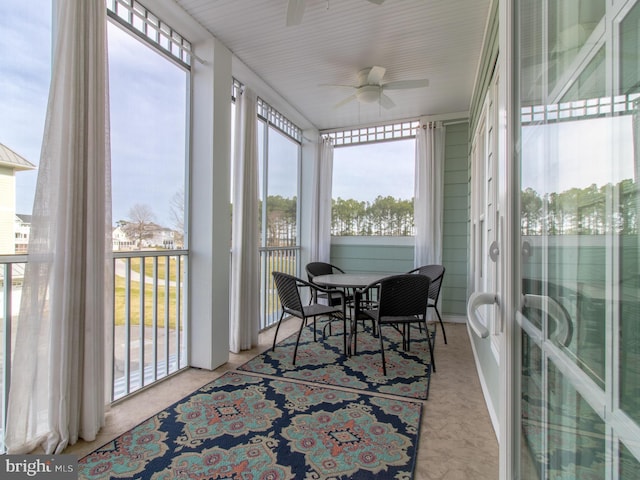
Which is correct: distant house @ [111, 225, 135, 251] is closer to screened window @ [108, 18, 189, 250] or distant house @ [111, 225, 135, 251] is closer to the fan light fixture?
screened window @ [108, 18, 189, 250]

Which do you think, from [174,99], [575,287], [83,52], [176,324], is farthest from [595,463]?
[174,99]

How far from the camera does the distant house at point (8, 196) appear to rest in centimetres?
168

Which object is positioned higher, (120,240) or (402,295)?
(120,240)

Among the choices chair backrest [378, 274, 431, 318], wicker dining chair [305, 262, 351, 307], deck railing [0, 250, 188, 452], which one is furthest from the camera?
wicker dining chair [305, 262, 351, 307]

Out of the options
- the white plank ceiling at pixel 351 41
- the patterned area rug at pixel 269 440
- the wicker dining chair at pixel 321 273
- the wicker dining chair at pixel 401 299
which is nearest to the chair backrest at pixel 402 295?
the wicker dining chair at pixel 401 299

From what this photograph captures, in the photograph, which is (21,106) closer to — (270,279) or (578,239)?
(578,239)

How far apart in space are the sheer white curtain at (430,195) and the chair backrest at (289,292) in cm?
236

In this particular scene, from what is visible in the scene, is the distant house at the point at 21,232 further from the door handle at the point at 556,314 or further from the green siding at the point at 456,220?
the green siding at the point at 456,220

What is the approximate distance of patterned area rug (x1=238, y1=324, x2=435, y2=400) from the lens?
8.38ft

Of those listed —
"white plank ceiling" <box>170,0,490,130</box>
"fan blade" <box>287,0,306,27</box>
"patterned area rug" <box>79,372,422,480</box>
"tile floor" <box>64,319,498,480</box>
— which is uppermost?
"white plank ceiling" <box>170,0,490,130</box>

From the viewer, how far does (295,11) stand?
2156 mm

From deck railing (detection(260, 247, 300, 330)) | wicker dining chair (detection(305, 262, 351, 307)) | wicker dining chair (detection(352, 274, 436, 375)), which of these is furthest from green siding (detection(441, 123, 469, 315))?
deck railing (detection(260, 247, 300, 330))

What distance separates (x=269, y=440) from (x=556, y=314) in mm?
1733

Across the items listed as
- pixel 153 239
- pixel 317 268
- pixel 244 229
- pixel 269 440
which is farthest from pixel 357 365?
pixel 153 239
